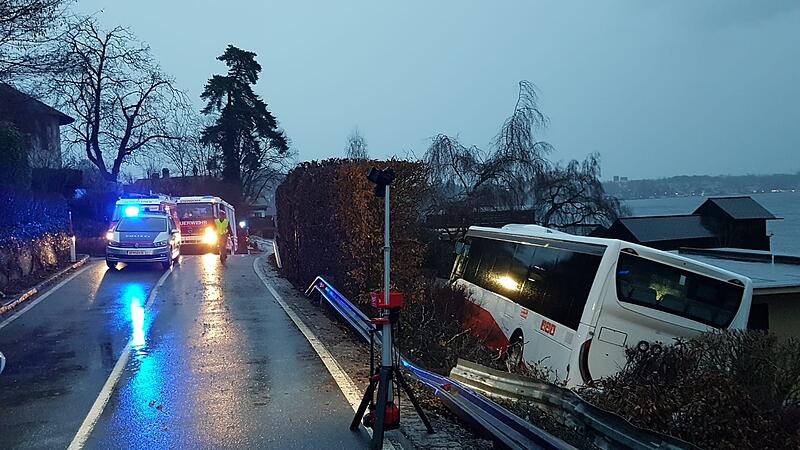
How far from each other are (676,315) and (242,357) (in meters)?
5.92

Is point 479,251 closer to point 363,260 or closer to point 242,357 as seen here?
point 363,260

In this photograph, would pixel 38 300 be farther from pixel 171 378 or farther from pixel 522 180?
pixel 522 180

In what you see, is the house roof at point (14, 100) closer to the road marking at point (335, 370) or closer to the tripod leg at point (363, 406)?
the road marking at point (335, 370)

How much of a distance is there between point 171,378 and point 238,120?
5348 centimetres

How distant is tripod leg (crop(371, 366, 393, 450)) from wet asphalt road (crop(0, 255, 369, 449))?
10.7 inches

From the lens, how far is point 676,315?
916 cm

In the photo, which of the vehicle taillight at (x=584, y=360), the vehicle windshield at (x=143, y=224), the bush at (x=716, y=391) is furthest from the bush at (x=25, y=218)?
the bush at (x=716, y=391)

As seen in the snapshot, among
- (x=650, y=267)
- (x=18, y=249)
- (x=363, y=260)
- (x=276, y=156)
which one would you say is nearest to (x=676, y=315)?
(x=650, y=267)

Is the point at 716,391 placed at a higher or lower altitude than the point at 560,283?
lower

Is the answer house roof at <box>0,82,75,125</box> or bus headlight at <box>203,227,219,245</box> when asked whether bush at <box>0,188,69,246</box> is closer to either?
house roof at <box>0,82,75,125</box>

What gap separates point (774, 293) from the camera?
17.8m

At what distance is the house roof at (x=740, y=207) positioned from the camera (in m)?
39.6

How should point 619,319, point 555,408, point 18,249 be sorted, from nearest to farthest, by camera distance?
point 555,408, point 619,319, point 18,249

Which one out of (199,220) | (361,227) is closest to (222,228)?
(199,220)
